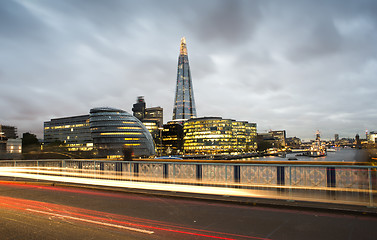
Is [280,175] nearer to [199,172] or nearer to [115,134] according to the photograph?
[199,172]

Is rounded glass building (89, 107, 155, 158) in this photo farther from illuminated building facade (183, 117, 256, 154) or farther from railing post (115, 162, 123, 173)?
railing post (115, 162, 123, 173)

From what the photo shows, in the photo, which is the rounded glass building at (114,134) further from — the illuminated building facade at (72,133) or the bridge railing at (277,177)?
the bridge railing at (277,177)

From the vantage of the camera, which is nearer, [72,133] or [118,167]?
[118,167]

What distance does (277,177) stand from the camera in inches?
424

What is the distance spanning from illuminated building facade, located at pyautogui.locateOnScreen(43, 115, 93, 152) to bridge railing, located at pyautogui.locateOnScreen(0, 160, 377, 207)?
463 ft

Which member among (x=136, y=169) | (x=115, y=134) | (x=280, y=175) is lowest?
(x=136, y=169)

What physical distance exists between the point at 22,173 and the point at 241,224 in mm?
21159

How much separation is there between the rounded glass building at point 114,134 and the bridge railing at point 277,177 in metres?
99.5

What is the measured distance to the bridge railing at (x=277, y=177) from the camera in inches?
368

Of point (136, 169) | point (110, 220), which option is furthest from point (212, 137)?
point (110, 220)

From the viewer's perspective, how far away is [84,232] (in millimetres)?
7020

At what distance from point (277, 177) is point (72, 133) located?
164 m

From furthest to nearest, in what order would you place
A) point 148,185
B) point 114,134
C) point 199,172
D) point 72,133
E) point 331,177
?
1. point 72,133
2. point 114,134
3. point 148,185
4. point 199,172
5. point 331,177

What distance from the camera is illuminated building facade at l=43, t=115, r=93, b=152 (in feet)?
490
